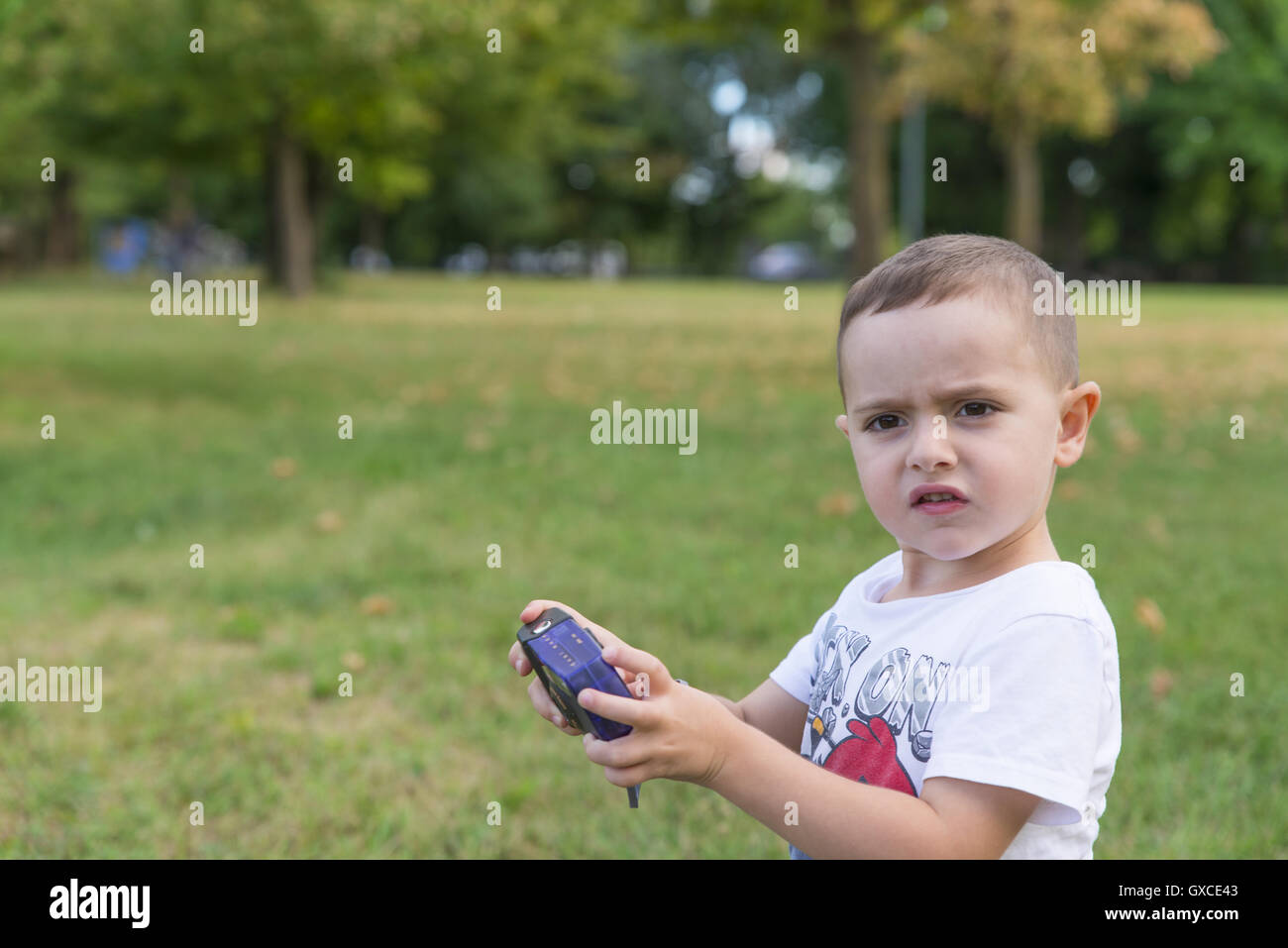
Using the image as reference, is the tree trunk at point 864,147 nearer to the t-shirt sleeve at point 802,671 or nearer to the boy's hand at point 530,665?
the t-shirt sleeve at point 802,671

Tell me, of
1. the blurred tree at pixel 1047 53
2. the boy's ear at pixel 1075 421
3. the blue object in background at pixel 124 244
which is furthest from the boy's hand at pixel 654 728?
the blue object in background at pixel 124 244

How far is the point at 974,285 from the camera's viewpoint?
1450 mm

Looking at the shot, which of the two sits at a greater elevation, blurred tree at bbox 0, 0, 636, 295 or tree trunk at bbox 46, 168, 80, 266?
tree trunk at bbox 46, 168, 80, 266

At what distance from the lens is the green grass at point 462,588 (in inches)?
115

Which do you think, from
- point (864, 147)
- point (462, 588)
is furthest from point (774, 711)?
point (864, 147)

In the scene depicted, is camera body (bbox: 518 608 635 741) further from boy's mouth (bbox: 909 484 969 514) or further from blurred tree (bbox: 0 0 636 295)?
blurred tree (bbox: 0 0 636 295)

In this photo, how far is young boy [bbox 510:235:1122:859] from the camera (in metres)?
1.37

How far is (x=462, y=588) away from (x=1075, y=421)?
3262mm

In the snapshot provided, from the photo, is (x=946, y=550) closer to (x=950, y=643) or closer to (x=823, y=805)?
(x=950, y=643)

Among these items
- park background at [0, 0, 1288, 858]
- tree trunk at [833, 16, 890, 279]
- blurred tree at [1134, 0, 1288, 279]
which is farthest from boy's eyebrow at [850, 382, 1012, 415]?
blurred tree at [1134, 0, 1288, 279]

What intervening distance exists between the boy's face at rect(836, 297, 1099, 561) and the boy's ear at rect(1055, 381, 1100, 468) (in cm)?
5
